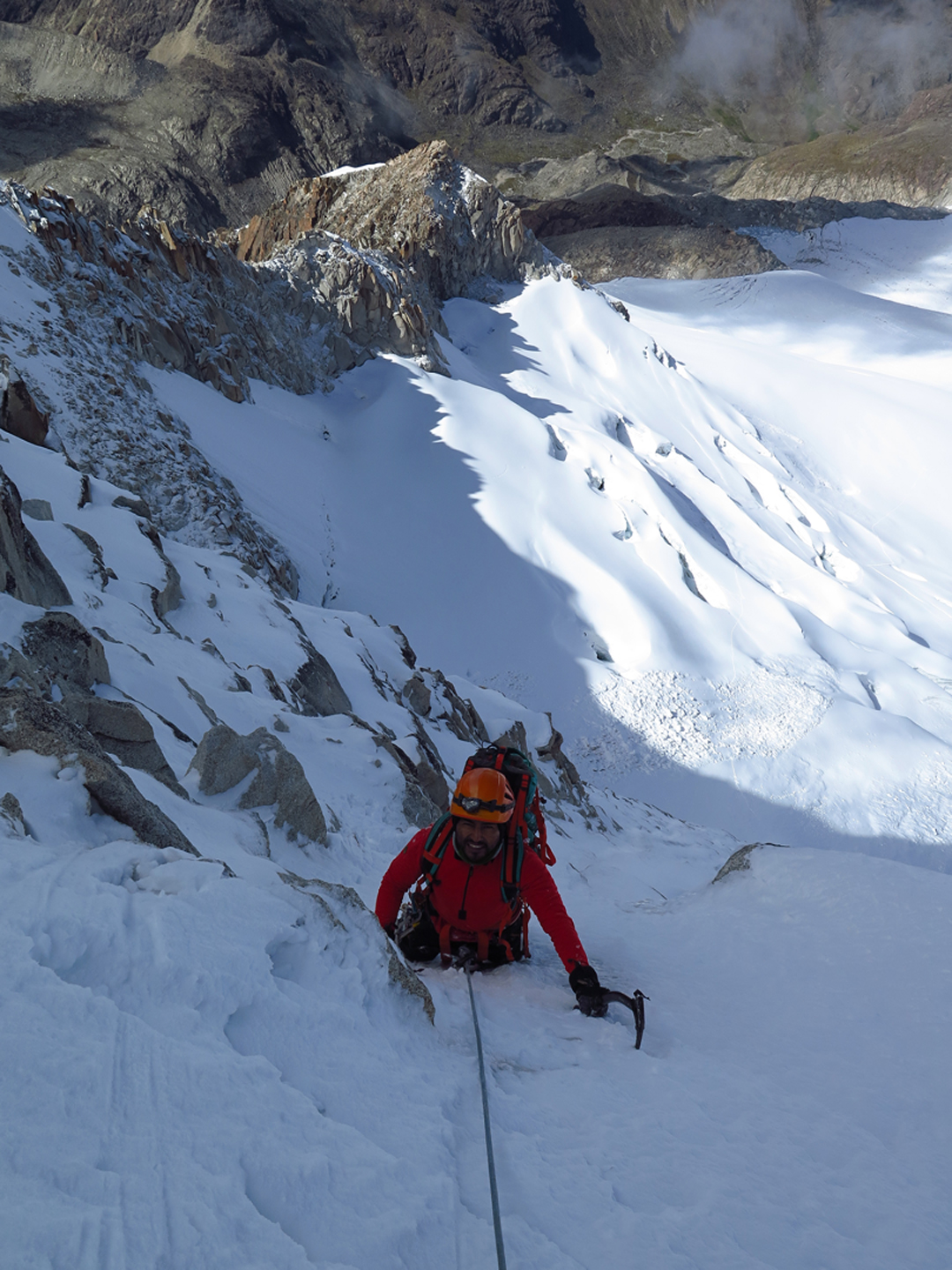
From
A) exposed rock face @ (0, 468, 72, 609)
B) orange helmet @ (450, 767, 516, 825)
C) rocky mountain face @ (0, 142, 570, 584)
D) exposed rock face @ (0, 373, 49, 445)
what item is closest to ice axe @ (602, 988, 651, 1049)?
orange helmet @ (450, 767, 516, 825)

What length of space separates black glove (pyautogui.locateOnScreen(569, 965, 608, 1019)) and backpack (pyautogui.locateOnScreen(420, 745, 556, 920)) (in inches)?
16.1

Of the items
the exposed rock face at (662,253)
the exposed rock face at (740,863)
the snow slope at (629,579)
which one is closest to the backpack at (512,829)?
the exposed rock face at (740,863)

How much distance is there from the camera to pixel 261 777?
15.1 ft

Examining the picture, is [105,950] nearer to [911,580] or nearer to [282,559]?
[282,559]

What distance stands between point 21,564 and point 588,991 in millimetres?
4832

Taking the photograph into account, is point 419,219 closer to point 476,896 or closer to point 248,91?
point 476,896

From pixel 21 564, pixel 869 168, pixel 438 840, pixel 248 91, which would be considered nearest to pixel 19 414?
pixel 21 564

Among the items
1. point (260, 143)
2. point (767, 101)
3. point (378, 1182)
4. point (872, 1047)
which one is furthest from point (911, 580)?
point (767, 101)

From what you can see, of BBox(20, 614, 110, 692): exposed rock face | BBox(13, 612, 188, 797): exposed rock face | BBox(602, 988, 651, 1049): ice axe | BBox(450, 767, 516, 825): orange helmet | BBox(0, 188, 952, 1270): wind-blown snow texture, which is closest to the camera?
BBox(0, 188, 952, 1270): wind-blown snow texture

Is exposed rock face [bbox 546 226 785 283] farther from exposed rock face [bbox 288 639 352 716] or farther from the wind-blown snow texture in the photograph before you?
exposed rock face [bbox 288 639 352 716]

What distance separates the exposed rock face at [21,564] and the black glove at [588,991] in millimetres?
4358

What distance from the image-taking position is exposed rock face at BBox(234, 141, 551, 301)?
35.7 metres

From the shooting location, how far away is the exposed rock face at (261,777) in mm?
4543

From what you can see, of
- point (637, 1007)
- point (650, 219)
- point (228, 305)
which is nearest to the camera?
point (637, 1007)
